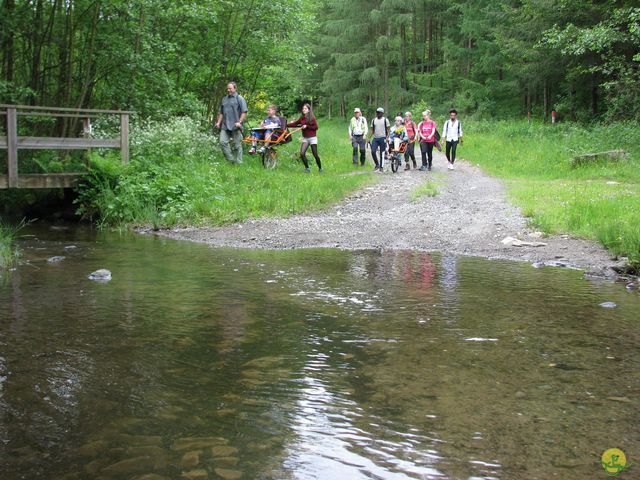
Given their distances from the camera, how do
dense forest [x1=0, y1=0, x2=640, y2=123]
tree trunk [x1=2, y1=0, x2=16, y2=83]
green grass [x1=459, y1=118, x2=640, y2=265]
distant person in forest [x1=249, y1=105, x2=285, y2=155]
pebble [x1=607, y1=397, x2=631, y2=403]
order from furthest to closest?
distant person in forest [x1=249, y1=105, x2=285, y2=155], dense forest [x1=0, y1=0, x2=640, y2=123], tree trunk [x1=2, y1=0, x2=16, y2=83], green grass [x1=459, y1=118, x2=640, y2=265], pebble [x1=607, y1=397, x2=631, y2=403]

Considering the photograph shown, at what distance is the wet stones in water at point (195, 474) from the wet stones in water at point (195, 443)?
0.25 metres

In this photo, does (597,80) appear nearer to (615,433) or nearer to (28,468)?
(615,433)

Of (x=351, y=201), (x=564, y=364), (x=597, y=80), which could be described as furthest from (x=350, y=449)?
(x=597, y=80)

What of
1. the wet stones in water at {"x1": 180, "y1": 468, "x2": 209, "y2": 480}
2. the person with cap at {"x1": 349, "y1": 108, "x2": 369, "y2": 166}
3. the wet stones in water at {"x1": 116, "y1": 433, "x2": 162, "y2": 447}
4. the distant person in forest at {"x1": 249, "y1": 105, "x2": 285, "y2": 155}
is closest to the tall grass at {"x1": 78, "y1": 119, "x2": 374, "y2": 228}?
the distant person in forest at {"x1": 249, "y1": 105, "x2": 285, "y2": 155}

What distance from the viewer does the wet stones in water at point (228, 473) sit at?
330cm

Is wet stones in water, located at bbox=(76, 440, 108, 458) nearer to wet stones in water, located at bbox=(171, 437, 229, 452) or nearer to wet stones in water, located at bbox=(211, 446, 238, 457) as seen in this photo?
wet stones in water, located at bbox=(171, 437, 229, 452)

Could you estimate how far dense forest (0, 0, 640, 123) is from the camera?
16.8 metres

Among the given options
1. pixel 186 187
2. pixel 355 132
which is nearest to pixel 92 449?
pixel 186 187

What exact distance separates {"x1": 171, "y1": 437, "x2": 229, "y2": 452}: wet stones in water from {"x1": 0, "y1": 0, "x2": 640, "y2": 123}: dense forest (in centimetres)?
1366

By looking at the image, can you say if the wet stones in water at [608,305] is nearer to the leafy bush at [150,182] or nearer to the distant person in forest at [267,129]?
→ the leafy bush at [150,182]

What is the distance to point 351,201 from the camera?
49.7ft

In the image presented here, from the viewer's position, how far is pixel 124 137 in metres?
15.4

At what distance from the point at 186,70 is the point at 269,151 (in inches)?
141

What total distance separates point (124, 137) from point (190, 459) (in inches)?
518
